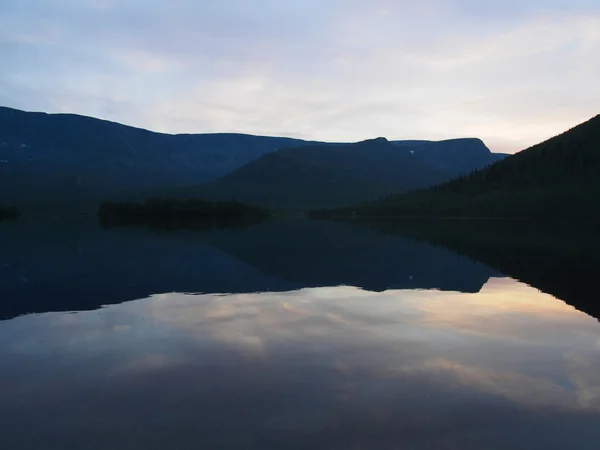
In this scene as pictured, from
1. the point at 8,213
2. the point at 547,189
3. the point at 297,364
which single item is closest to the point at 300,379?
the point at 297,364

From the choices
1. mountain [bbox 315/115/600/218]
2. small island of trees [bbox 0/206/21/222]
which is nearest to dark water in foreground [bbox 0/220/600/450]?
mountain [bbox 315/115/600/218]

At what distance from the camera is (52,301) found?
24.6 metres

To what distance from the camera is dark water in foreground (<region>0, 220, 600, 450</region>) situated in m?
10.4

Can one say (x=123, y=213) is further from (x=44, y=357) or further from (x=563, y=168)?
(x=44, y=357)

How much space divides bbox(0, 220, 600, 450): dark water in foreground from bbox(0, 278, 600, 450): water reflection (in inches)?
2.0

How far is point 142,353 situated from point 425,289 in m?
16.8

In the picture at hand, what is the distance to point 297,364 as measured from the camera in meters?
14.6

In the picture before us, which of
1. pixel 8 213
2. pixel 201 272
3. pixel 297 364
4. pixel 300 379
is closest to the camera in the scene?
pixel 300 379

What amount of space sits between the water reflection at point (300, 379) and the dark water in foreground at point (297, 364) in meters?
0.05

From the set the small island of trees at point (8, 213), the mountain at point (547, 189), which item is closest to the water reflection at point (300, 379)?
the mountain at point (547, 189)

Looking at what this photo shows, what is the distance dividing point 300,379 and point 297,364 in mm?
1323

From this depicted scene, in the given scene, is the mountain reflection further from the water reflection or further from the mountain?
the mountain

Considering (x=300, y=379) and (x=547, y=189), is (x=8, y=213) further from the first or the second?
(x=300, y=379)

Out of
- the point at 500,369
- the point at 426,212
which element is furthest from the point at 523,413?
the point at 426,212
